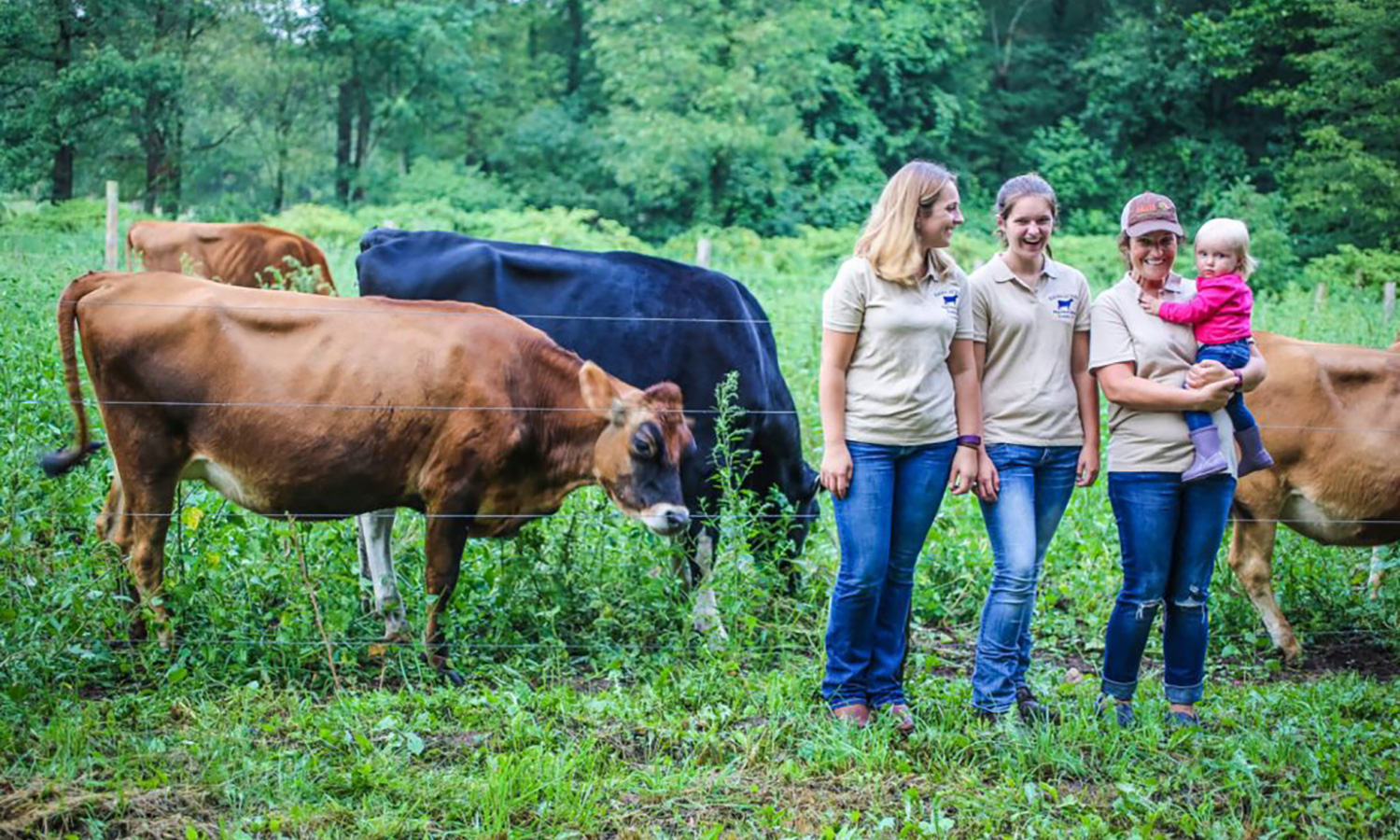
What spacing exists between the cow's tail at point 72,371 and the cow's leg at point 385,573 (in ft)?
4.00

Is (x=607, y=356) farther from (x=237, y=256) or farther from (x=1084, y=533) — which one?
(x=237, y=256)

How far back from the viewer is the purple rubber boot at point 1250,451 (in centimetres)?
471

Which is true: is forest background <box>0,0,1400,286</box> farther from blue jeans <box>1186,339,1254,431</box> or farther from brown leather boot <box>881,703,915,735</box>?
brown leather boot <box>881,703,915,735</box>

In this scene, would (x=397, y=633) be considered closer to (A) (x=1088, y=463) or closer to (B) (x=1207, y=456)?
(A) (x=1088, y=463)

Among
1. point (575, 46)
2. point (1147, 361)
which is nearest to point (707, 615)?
point (1147, 361)

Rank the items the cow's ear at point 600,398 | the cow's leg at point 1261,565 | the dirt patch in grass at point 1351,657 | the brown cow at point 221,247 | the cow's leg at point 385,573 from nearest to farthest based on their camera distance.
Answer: the cow's leg at point 385,573 → the cow's ear at point 600,398 → the dirt patch in grass at point 1351,657 → the cow's leg at point 1261,565 → the brown cow at point 221,247

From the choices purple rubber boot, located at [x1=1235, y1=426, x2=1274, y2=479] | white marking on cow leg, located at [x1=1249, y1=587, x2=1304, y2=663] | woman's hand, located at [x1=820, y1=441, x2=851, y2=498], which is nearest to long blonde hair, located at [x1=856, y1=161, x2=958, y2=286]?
woman's hand, located at [x1=820, y1=441, x2=851, y2=498]

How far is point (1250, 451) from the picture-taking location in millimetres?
4727

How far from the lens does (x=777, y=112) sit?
27.0m

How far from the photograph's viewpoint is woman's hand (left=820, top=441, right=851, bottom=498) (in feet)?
14.2

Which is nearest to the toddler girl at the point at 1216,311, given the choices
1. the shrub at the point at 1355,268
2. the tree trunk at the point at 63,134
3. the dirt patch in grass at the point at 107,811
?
the dirt patch in grass at the point at 107,811

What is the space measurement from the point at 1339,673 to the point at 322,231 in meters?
19.1

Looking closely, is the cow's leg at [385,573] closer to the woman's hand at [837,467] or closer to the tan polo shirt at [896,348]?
the woman's hand at [837,467]

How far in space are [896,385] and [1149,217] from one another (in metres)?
1.10
